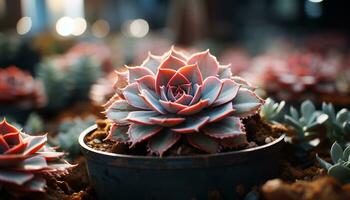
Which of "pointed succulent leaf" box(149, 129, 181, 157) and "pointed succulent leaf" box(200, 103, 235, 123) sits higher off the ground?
"pointed succulent leaf" box(200, 103, 235, 123)

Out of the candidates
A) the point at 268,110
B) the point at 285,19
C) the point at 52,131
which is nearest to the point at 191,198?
the point at 268,110

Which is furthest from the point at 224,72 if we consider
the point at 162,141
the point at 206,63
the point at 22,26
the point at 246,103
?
the point at 22,26

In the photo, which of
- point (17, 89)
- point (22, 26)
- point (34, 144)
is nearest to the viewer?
point (34, 144)

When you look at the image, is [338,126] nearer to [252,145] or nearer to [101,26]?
[252,145]

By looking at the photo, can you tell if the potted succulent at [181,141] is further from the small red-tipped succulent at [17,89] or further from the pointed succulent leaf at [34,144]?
the small red-tipped succulent at [17,89]

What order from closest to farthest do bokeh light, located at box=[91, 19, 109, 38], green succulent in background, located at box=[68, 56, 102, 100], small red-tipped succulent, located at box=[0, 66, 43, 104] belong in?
1. small red-tipped succulent, located at box=[0, 66, 43, 104]
2. green succulent in background, located at box=[68, 56, 102, 100]
3. bokeh light, located at box=[91, 19, 109, 38]

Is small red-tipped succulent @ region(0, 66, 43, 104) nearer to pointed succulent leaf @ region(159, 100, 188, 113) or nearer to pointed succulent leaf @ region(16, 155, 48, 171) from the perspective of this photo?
pointed succulent leaf @ region(16, 155, 48, 171)

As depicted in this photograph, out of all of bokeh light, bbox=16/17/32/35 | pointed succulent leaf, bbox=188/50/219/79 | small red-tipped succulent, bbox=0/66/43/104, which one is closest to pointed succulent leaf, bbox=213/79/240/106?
pointed succulent leaf, bbox=188/50/219/79
